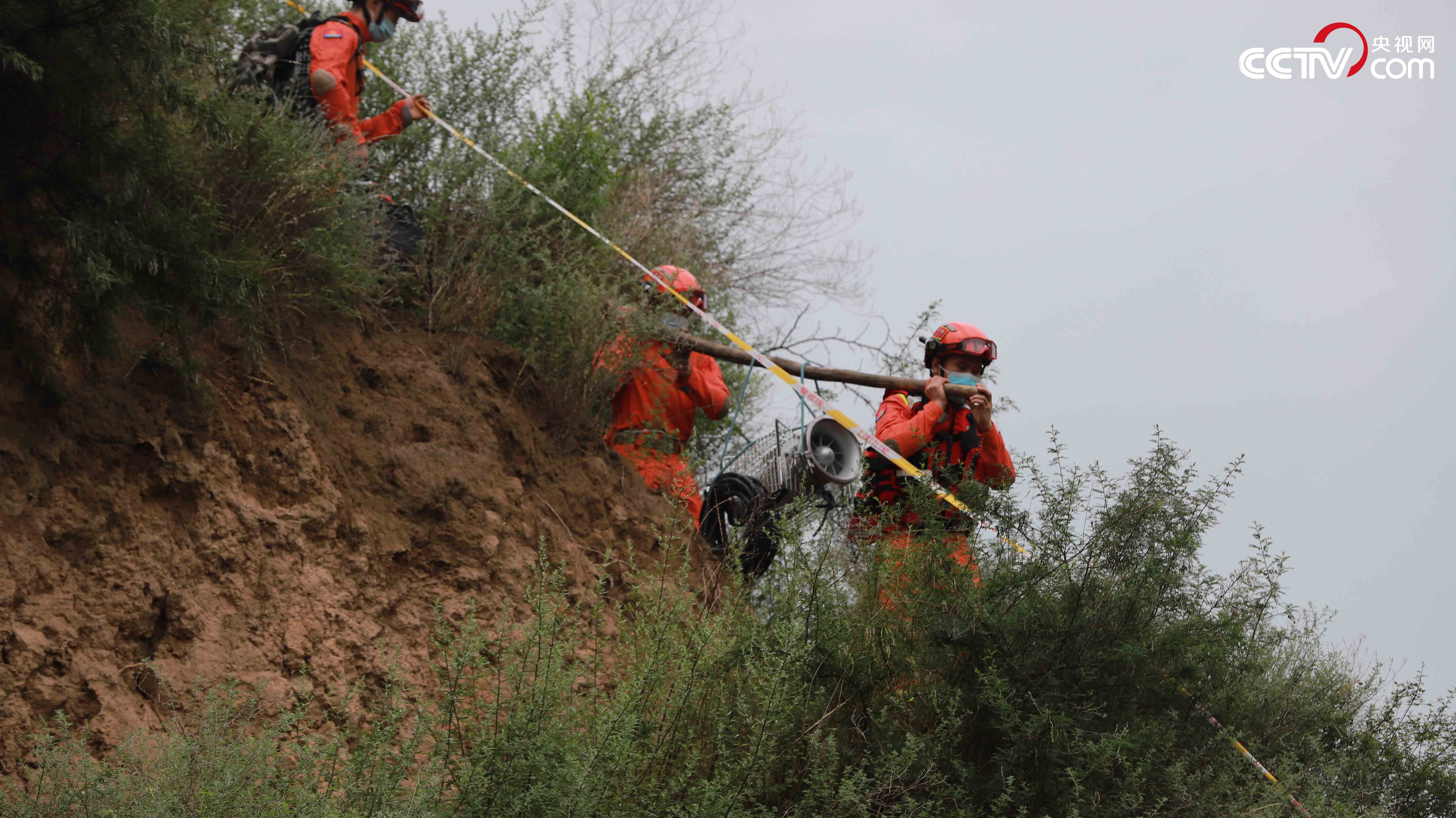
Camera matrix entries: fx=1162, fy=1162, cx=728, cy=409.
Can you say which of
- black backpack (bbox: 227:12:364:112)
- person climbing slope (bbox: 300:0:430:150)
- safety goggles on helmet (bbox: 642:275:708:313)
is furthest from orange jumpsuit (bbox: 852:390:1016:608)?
black backpack (bbox: 227:12:364:112)

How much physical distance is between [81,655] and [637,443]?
12.5 feet

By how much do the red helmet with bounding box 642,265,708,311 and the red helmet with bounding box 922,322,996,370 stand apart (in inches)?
66.5

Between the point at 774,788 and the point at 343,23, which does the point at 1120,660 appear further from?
the point at 343,23

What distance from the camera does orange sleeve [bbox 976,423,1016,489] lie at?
623 centimetres

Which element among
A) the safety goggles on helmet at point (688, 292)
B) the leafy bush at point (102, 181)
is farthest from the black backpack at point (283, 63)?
the safety goggles on helmet at point (688, 292)

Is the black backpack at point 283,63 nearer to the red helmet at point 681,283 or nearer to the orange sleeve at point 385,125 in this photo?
the orange sleeve at point 385,125

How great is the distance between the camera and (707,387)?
7629 millimetres

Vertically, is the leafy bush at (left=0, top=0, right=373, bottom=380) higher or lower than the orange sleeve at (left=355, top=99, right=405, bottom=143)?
lower

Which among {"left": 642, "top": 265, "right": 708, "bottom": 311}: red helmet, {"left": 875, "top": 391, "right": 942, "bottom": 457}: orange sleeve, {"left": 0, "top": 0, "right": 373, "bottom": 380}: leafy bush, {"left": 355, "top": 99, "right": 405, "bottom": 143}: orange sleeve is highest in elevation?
{"left": 642, "top": 265, "right": 708, "bottom": 311}: red helmet

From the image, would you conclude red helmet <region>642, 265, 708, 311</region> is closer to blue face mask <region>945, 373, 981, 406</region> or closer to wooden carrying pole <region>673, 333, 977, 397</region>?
wooden carrying pole <region>673, 333, 977, 397</region>

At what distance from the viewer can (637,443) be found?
24.6 feet

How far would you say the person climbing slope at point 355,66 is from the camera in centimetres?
701

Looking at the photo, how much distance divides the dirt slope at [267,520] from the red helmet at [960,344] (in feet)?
6.83

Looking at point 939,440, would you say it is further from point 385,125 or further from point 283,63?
point 283,63
